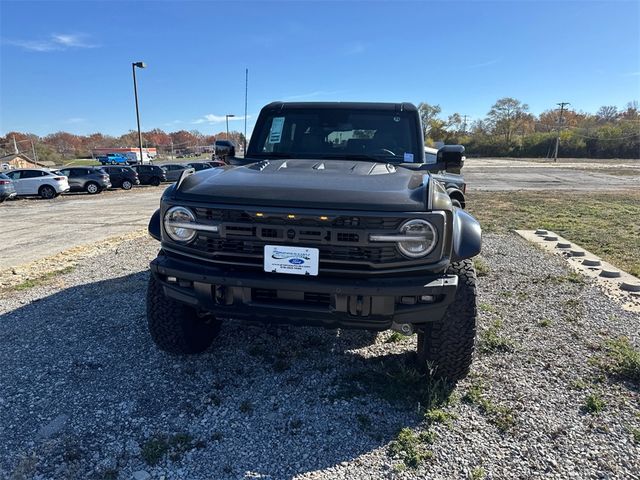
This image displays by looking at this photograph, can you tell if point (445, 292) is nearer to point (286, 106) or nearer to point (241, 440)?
point (241, 440)

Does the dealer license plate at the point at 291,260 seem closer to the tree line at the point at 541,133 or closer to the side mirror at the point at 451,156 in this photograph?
the side mirror at the point at 451,156

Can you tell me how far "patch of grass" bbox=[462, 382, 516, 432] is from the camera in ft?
8.28

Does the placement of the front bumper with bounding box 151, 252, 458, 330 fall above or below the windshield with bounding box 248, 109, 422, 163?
below

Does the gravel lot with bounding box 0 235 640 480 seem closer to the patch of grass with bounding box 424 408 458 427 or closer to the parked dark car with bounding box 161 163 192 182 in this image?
the patch of grass with bounding box 424 408 458 427

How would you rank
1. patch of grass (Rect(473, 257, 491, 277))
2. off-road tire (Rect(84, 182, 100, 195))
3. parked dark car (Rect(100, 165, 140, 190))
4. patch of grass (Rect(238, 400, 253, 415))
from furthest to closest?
parked dark car (Rect(100, 165, 140, 190))
off-road tire (Rect(84, 182, 100, 195))
patch of grass (Rect(473, 257, 491, 277))
patch of grass (Rect(238, 400, 253, 415))

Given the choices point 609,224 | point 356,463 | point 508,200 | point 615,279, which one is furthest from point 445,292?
point 508,200

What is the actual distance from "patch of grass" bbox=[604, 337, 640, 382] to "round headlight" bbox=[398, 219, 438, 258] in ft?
6.32

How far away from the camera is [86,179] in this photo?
19844mm

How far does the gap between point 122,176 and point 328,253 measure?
2251 centimetres

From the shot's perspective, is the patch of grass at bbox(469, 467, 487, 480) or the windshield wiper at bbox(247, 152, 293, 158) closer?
the patch of grass at bbox(469, 467, 487, 480)

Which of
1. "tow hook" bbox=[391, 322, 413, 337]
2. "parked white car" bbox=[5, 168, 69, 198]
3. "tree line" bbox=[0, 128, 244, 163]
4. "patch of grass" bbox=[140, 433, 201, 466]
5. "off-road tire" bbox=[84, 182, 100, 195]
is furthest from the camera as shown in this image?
"tree line" bbox=[0, 128, 244, 163]

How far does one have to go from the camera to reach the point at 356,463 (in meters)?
2.23

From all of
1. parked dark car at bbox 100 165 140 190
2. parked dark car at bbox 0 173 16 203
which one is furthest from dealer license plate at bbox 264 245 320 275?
parked dark car at bbox 100 165 140 190

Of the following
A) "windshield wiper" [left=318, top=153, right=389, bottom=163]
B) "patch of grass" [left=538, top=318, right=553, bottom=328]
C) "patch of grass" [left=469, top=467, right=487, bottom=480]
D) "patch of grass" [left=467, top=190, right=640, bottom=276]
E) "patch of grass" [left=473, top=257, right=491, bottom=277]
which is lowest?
Answer: "patch of grass" [left=469, top=467, right=487, bottom=480]
